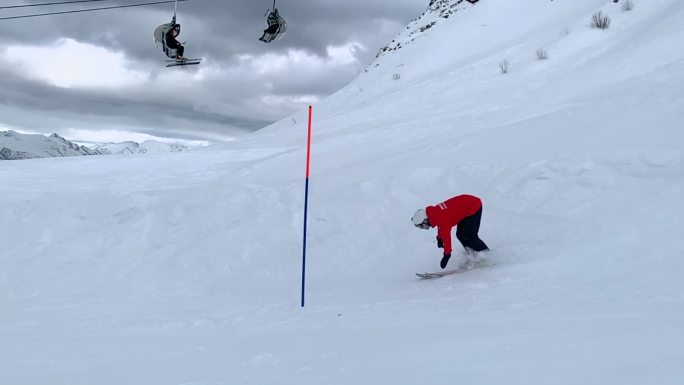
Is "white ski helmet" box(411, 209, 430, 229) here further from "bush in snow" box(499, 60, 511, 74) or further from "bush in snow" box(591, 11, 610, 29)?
"bush in snow" box(591, 11, 610, 29)

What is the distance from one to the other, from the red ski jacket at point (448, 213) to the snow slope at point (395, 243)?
565 millimetres

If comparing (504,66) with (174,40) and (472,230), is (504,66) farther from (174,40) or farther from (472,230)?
(472,230)

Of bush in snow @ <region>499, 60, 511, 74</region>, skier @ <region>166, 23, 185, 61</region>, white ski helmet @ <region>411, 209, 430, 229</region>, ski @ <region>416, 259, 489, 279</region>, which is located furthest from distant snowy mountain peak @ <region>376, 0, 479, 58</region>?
white ski helmet @ <region>411, 209, 430, 229</region>

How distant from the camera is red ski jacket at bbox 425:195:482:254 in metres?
6.93

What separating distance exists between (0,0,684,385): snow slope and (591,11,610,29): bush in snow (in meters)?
0.31

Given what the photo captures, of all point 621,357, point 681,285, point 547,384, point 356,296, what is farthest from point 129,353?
point 681,285

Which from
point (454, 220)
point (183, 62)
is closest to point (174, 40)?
Answer: point (183, 62)

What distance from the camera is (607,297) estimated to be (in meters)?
5.06

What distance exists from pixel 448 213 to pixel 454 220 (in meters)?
0.15

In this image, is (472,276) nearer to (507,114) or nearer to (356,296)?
(356,296)

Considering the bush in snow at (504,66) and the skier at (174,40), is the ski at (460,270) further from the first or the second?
the bush in snow at (504,66)

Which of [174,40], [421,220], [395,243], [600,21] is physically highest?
[600,21]

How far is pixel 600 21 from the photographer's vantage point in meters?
16.0

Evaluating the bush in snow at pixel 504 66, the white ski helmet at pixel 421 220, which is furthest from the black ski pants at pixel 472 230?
the bush in snow at pixel 504 66
